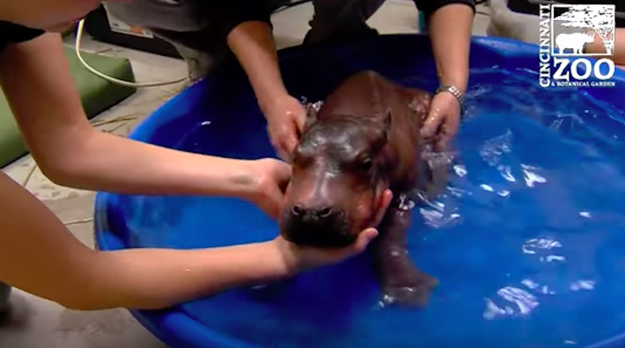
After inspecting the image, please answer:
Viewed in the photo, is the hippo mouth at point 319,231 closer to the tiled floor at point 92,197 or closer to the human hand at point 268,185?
the human hand at point 268,185

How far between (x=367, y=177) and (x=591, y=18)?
852 mm

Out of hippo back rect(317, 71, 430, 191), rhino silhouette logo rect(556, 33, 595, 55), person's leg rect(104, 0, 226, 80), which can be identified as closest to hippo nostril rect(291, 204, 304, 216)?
hippo back rect(317, 71, 430, 191)

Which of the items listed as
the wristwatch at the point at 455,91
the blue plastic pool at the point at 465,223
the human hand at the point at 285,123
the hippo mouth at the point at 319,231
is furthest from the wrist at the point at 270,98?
the hippo mouth at the point at 319,231

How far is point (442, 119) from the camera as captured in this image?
4.41ft

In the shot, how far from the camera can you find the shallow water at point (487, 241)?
1.09 m

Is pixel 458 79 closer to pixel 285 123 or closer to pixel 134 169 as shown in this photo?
pixel 285 123

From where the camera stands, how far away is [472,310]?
113 centimetres

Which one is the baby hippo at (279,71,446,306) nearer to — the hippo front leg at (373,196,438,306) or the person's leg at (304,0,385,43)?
the hippo front leg at (373,196,438,306)

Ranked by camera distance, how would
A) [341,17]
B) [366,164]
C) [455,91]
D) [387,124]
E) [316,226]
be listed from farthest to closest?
1. [341,17]
2. [455,91]
3. [387,124]
4. [366,164]
5. [316,226]

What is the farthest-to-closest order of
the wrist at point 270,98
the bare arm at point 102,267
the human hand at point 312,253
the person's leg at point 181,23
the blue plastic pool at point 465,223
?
1. the person's leg at point 181,23
2. the wrist at point 270,98
3. the blue plastic pool at point 465,223
4. the human hand at point 312,253
5. the bare arm at point 102,267

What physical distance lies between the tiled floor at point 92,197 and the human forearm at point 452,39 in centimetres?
68

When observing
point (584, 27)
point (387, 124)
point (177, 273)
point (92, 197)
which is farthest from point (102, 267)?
point (584, 27)

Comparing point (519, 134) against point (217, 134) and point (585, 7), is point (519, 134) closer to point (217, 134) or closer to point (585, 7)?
point (585, 7)

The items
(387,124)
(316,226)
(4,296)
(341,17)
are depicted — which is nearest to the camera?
(316,226)
